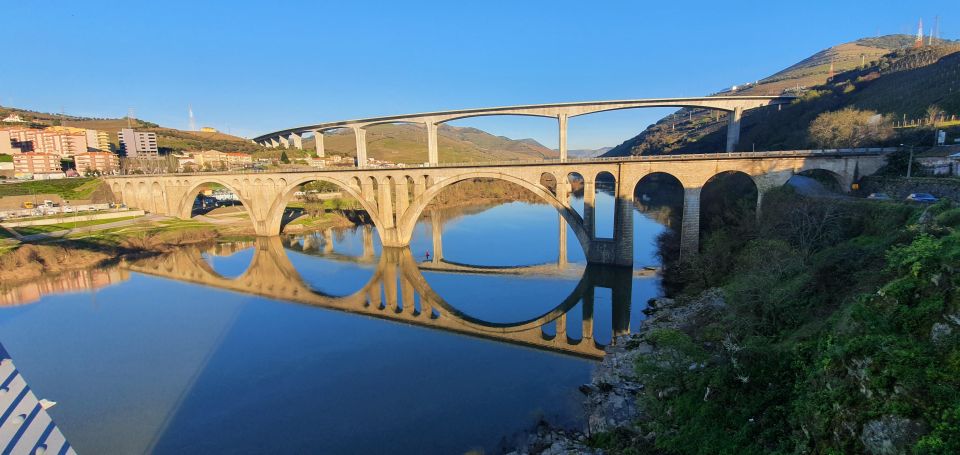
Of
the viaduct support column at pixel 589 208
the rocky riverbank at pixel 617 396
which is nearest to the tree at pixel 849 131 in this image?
the viaduct support column at pixel 589 208

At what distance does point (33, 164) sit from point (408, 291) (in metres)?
68.6

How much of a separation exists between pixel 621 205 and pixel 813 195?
8.72m

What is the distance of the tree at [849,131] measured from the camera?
2394 centimetres

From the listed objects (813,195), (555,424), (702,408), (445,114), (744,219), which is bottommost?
(555,424)

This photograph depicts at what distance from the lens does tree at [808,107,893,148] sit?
23938mm

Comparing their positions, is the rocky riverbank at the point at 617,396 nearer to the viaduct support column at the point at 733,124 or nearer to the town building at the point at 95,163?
the viaduct support column at the point at 733,124

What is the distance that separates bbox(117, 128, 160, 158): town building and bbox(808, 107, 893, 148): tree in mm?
98156

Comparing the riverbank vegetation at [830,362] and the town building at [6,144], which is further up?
the town building at [6,144]

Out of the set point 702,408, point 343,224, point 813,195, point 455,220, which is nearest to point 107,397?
point 702,408

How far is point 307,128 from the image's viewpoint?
146ft

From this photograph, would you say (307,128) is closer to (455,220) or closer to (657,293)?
(455,220)

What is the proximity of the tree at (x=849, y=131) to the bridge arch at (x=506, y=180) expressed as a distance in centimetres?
1623

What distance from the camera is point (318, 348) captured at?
16.3 m

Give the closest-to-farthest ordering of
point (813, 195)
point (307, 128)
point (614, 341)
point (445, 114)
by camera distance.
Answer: point (614, 341)
point (813, 195)
point (445, 114)
point (307, 128)
